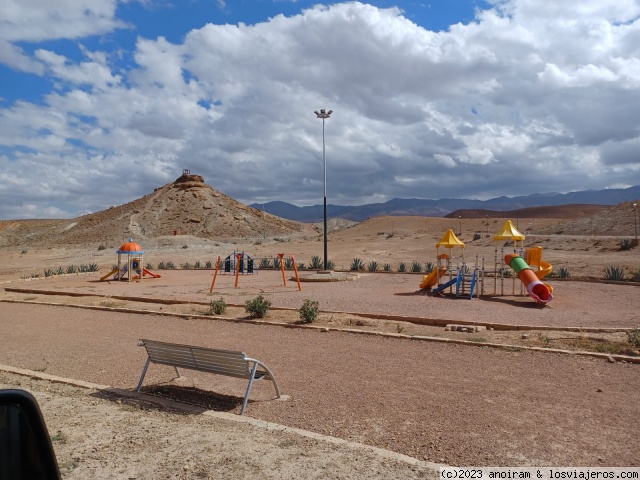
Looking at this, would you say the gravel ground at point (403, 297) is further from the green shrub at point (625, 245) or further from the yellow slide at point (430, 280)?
the green shrub at point (625, 245)

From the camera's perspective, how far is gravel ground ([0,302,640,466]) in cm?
529

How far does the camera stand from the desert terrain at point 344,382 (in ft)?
16.1

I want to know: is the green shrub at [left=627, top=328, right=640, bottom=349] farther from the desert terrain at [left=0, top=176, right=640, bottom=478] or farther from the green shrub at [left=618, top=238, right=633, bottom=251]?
the green shrub at [left=618, top=238, right=633, bottom=251]

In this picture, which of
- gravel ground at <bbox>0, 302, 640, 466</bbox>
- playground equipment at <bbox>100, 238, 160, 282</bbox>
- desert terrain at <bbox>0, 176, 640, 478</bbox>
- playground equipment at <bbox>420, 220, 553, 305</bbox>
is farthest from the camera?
playground equipment at <bbox>100, 238, 160, 282</bbox>

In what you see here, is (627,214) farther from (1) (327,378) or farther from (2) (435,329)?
(1) (327,378)

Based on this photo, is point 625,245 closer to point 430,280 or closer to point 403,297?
point 430,280

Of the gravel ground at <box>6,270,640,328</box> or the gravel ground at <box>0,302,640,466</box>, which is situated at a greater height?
the gravel ground at <box>6,270,640,328</box>

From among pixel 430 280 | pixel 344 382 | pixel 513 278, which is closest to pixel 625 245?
pixel 513 278

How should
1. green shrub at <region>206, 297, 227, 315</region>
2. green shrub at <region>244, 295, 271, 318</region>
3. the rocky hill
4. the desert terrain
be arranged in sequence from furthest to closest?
the rocky hill
green shrub at <region>206, 297, 227, 315</region>
green shrub at <region>244, 295, 271, 318</region>
the desert terrain

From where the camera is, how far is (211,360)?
6801 mm

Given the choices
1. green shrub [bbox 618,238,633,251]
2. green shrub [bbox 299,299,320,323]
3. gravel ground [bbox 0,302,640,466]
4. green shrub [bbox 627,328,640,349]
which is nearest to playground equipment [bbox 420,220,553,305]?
gravel ground [bbox 0,302,640,466]

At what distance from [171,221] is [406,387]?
85.5 m

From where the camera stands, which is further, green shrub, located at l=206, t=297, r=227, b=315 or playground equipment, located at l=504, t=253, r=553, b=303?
playground equipment, located at l=504, t=253, r=553, b=303

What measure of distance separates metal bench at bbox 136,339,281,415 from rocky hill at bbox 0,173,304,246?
68.5 metres
